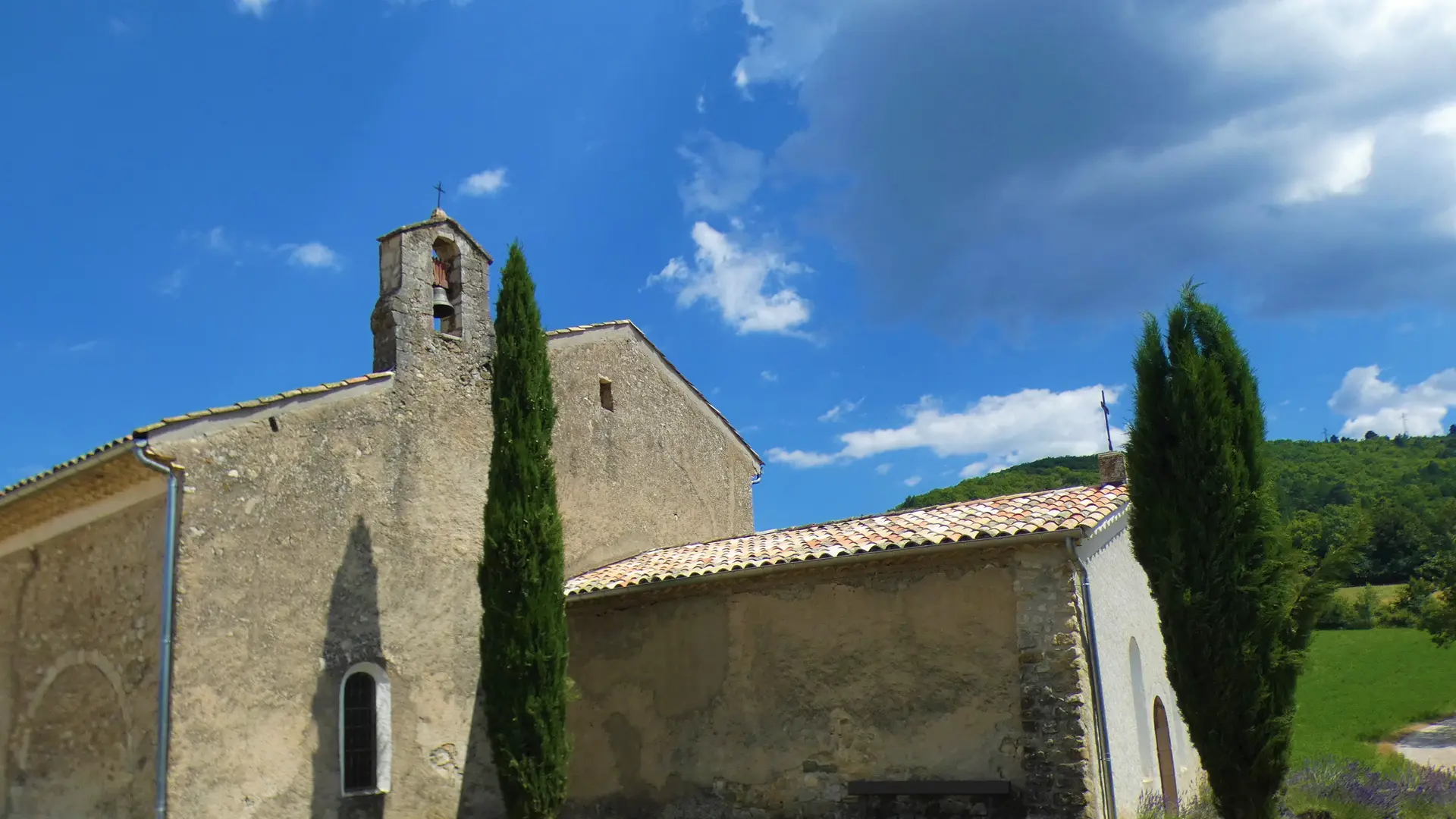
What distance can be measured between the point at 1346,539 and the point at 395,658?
397 inches

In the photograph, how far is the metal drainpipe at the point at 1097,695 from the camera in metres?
9.74

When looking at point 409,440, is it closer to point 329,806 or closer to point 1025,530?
point 329,806

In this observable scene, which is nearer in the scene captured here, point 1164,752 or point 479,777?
point 479,777

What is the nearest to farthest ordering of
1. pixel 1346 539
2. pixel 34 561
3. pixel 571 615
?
pixel 1346 539, pixel 34 561, pixel 571 615

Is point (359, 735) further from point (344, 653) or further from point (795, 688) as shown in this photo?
point (795, 688)

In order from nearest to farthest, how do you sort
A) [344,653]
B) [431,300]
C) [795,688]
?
[344,653] → [795,688] → [431,300]

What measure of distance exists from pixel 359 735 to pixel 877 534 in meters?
6.16

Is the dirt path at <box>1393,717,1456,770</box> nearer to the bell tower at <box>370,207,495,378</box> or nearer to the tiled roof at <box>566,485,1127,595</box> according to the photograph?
the tiled roof at <box>566,485,1127,595</box>

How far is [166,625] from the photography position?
922 centimetres

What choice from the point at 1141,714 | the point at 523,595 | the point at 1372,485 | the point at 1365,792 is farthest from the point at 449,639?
the point at 1372,485

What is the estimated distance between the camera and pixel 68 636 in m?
10.5

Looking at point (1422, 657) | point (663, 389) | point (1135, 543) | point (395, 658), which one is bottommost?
point (1422, 657)

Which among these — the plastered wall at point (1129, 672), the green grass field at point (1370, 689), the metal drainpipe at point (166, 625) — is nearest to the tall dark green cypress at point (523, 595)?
the metal drainpipe at point (166, 625)

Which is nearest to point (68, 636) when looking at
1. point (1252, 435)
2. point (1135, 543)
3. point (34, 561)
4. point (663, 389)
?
point (34, 561)
